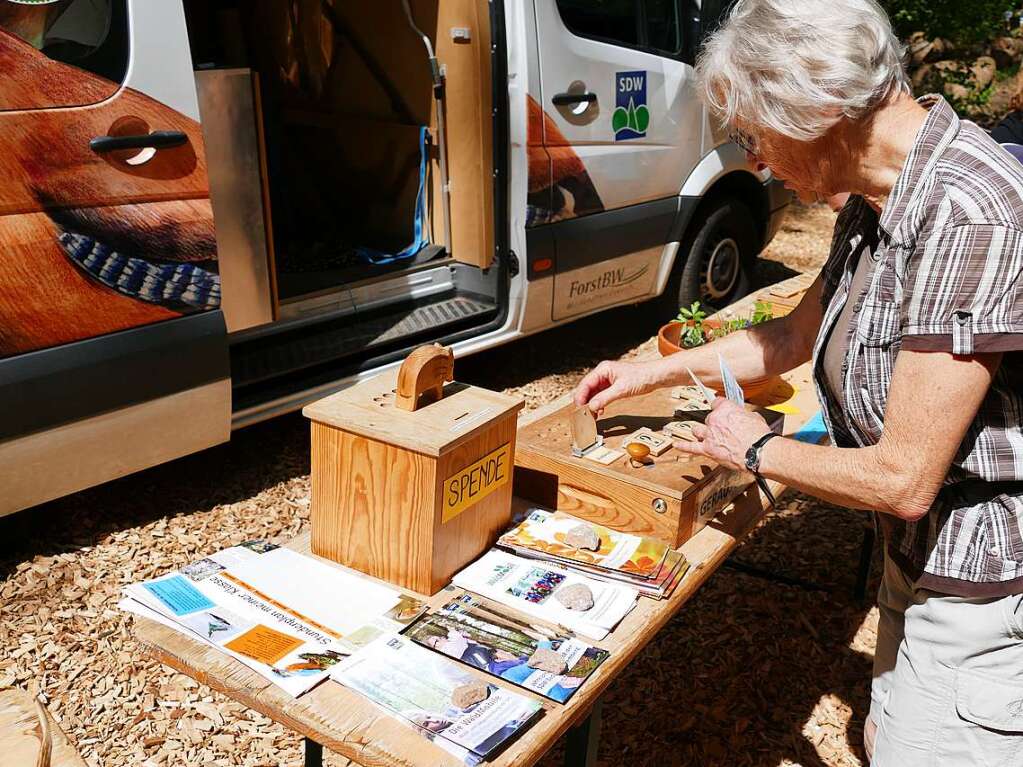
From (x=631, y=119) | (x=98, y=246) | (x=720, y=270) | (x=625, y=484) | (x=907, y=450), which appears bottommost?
(x=720, y=270)

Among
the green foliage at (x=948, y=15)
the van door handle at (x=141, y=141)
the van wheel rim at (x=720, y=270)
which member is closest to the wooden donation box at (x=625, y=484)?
the van door handle at (x=141, y=141)

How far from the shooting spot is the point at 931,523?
5.71 ft

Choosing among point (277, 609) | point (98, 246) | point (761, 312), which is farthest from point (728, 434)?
point (98, 246)

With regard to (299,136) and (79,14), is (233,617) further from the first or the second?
(299,136)

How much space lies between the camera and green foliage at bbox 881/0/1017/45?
10.3 m

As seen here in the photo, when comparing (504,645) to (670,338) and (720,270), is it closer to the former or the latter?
(670,338)

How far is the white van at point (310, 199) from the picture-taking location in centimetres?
286

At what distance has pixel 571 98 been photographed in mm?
4395

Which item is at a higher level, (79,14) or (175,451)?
(79,14)

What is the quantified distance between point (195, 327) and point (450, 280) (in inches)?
68.0

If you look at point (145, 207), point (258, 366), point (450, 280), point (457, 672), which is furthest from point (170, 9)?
point (457, 672)

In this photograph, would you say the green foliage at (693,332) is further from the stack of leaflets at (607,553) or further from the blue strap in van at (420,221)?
the blue strap in van at (420,221)

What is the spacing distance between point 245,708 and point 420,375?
1545 millimetres

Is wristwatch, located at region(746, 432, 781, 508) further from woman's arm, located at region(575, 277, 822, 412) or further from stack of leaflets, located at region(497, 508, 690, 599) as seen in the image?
woman's arm, located at region(575, 277, 822, 412)
